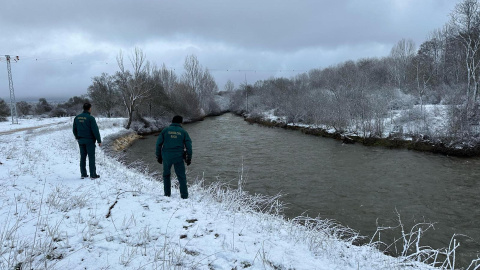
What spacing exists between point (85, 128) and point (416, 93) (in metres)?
35.7

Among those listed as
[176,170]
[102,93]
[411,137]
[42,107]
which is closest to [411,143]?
[411,137]

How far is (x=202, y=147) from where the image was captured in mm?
22344

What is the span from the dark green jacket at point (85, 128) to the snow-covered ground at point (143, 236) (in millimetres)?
1451

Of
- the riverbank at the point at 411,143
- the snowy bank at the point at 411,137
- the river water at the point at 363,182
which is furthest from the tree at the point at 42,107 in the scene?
the snowy bank at the point at 411,137

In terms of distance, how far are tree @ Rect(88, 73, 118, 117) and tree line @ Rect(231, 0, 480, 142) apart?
33.6 metres

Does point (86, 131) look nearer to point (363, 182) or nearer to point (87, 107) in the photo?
point (87, 107)

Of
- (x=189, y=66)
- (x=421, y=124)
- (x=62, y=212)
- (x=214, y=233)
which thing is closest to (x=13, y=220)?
(x=62, y=212)

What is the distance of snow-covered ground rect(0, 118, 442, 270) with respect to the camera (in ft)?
11.5

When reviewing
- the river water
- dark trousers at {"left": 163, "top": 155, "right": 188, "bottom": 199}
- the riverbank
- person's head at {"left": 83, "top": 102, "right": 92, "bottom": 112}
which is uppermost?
person's head at {"left": 83, "top": 102, "right": 92, "bottom": 112}

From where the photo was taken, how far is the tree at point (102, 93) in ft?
181

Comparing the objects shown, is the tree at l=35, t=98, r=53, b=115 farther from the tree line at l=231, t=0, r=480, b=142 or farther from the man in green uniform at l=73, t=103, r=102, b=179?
the man in green uniform at l=73, t=103, r=102, b=179

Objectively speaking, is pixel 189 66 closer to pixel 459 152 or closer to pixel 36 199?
pixel 459 152

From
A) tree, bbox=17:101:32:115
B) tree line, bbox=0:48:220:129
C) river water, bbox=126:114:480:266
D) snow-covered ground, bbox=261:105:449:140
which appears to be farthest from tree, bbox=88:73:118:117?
snow-covered ground, bbox=261:105:449:140

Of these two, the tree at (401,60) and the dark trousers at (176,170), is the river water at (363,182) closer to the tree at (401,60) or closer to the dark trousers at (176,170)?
the dark trousers at (176,170)
